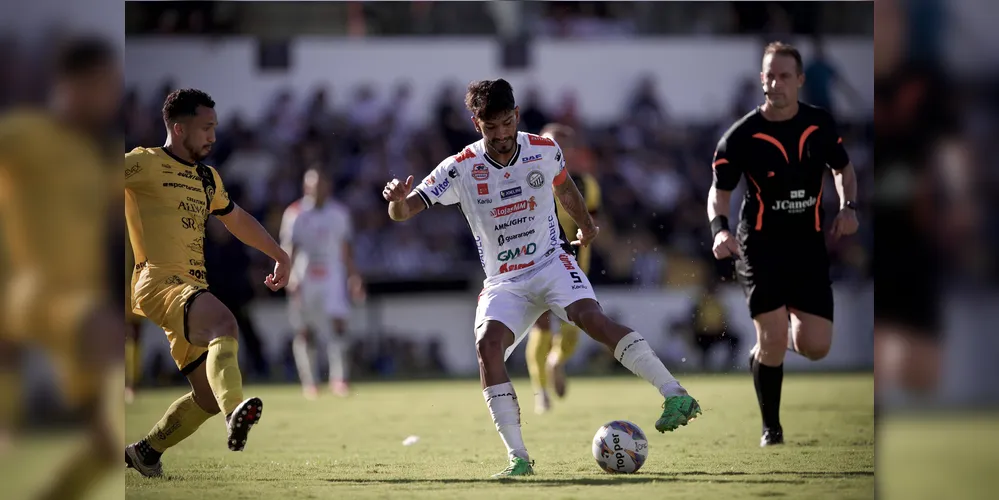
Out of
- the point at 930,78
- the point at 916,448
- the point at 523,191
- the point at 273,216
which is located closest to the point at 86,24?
the point at 930,78

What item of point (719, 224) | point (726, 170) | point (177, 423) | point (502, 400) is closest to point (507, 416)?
point (502, 400)

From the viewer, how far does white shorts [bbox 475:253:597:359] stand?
6.83 meters

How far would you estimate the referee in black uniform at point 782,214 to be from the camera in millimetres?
7723

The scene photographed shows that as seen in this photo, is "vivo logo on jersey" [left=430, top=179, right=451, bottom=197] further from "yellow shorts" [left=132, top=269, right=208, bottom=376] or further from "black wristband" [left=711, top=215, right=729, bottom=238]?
"black wristband" [left=711, top=215, right=729, bottom=238]

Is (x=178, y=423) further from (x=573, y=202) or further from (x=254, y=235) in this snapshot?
(x=573, y=202)

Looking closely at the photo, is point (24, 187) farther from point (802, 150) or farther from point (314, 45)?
point (314, 45)

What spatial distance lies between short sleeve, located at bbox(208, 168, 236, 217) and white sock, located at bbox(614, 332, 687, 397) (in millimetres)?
2714

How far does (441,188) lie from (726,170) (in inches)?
86.9

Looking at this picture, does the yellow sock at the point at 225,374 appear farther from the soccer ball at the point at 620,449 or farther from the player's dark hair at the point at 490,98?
the soccer ball at the point at 620,449

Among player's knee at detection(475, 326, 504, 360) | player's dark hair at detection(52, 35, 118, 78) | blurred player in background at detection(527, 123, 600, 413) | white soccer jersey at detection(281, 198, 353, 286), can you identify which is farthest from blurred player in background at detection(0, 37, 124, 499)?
white soccer jersey at detection(281, 198, 353, 286)

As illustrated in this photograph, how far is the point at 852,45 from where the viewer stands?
20.5 metres

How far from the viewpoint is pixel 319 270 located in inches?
622

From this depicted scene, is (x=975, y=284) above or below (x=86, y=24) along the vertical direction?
below

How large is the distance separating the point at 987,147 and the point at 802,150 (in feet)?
17.7
